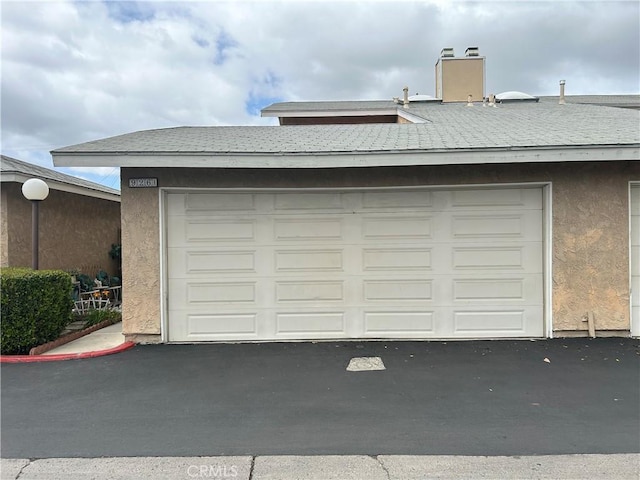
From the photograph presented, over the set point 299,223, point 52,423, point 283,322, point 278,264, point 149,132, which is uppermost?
point 149,132

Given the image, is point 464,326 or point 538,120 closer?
point 464,326

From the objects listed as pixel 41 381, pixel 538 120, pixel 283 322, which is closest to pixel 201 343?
pixel 283 322

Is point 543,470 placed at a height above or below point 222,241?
below

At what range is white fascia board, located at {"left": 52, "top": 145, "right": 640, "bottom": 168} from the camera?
571cm

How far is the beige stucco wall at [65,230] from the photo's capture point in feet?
28.8

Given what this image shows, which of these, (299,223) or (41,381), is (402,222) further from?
(41,381)

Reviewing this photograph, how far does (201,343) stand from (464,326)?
4.15 meters

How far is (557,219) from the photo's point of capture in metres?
6.32

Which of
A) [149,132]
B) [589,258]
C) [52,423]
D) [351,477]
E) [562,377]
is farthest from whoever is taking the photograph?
[149,132]

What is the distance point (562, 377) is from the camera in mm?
4805

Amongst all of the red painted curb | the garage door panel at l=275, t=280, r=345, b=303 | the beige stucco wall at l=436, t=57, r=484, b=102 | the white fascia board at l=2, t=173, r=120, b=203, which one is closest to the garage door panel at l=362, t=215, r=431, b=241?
the garage door panel at l=275, t=280, r=345, b=303

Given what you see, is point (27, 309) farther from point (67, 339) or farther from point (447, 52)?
point (447, 52)

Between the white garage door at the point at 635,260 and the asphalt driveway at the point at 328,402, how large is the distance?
0.50 metres

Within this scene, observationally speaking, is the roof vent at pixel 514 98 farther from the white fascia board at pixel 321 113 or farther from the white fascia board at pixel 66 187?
the white fascia board at pixel 66 187
